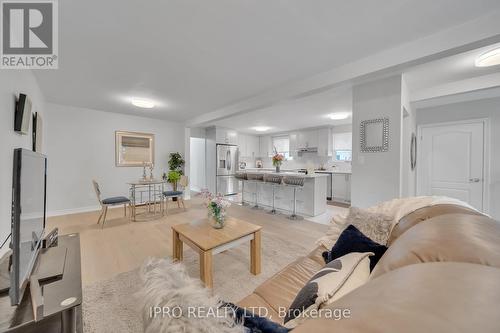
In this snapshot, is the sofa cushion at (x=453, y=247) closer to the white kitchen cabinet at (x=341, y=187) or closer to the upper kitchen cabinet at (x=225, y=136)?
the white kitchen cabinet at (x=341, y=187)

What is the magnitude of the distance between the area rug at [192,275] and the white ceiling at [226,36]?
7.26ft

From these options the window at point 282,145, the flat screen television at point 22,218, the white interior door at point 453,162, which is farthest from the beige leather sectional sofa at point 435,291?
the window at point 282,145

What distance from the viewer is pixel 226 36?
1938 millimetres

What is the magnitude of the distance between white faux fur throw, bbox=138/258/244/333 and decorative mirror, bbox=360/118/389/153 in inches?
114

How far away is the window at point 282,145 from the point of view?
7918mm

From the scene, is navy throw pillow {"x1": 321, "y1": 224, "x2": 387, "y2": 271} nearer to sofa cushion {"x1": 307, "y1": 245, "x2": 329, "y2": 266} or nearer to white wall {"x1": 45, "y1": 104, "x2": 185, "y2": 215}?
sofa cushion {"x1": 307, "y1": 245, "x2": 329, "y2": 266}

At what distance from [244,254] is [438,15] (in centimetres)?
316

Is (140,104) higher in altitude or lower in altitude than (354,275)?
higher

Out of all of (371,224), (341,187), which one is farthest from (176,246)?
(341,187)

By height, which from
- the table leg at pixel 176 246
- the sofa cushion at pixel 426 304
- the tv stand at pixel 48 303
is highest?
the sofa cushion at pixel 426 304

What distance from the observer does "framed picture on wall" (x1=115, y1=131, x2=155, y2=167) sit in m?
4.86

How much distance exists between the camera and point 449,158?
12.5 ft

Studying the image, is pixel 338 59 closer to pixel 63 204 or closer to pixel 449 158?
pixel 449 158

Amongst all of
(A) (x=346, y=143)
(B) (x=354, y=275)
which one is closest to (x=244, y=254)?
(B) (x=354, y=275)
